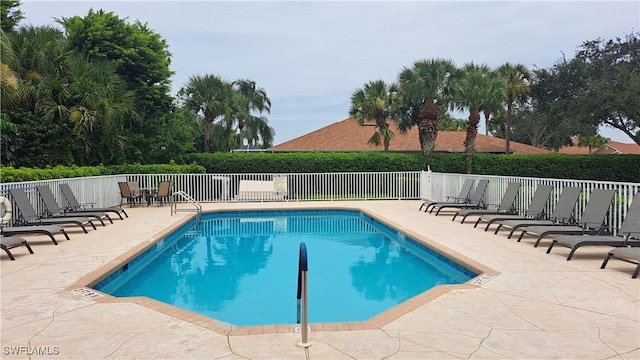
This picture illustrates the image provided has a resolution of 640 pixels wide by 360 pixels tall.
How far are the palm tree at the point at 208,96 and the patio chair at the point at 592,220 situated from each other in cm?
1894

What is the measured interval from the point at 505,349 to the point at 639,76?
23.4 meters

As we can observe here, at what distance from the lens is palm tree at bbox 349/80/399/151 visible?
26141 millimetres

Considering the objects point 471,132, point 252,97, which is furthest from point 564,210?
point 252,97

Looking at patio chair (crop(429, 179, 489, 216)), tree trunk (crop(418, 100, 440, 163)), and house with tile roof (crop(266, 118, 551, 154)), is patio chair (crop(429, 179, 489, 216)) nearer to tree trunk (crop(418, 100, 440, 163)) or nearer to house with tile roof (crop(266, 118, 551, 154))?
tree trunk (crop(418, 100, 440, 163))

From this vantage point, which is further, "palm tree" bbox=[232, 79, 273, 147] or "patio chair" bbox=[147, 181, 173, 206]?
"palm tree" bbox=[232, 79, 273, 147]

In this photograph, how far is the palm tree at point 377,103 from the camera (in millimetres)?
26141

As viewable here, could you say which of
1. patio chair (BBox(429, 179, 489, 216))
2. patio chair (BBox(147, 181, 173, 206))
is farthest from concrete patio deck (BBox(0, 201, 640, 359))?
patio chair (BBox(147, 181, 173, 206))

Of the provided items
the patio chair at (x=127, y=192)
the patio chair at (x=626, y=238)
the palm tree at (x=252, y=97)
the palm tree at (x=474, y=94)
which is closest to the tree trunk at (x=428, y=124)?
the palm tree at (x=474, y=94)

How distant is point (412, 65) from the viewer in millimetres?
24234

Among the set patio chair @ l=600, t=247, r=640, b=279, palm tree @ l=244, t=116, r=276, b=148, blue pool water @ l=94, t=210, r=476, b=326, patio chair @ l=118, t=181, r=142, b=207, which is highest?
palm tree @ l=244, t=116, r=276, b=148

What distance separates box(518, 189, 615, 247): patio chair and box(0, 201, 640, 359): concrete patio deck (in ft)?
3.40

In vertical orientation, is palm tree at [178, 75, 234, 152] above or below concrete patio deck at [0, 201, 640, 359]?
above

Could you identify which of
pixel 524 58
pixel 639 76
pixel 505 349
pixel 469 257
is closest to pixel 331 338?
pixel 505 349

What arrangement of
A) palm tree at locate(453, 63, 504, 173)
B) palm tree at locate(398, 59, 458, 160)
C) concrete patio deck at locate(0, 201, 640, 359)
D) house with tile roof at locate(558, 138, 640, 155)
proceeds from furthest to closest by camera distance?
house with tile roof at locate(558, 138, 640, 155)
palm tree at locate(398, 59, 458, 160)
palm tree at locate(453, 63, 504, 173)
concrete patio deck at locate(0, 201, 640, 359)
